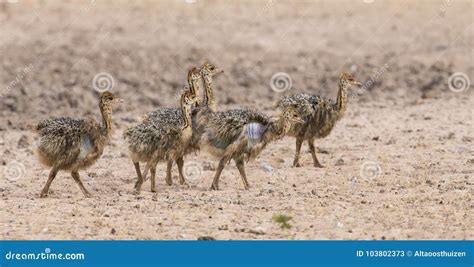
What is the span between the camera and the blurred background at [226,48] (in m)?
20.8

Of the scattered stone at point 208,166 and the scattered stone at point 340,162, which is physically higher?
the scattered stone at point 340,162

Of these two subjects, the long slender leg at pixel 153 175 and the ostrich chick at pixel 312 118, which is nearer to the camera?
the long slender leg at pixel 153 175

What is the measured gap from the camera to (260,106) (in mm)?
20125

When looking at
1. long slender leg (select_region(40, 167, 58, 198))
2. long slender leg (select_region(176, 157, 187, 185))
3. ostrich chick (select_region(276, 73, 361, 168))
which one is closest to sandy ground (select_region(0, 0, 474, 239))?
long slender leg (select_region(40, 167, 58, 198))

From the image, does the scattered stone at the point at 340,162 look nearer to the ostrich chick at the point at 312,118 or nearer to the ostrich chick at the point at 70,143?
the ostrich chick at the point at 312,118

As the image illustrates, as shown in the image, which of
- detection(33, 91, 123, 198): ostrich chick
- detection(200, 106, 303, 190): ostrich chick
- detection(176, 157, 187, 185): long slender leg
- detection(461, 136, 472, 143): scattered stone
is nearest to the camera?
detection(33, 91, 123, 198): ostrich chick

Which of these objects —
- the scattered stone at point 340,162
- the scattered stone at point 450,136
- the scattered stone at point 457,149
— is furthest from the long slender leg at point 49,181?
the scattered stone at point 450,136

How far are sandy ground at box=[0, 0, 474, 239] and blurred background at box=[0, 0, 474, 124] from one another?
0.05 m

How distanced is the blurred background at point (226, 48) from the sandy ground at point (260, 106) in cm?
5

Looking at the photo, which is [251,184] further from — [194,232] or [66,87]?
[66,87]

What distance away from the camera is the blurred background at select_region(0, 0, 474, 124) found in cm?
2077

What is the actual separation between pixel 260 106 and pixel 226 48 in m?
3.54

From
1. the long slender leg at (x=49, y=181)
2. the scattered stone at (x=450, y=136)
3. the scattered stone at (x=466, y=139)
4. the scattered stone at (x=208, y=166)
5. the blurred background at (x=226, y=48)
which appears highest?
the blurred background at (x=226, y=48)

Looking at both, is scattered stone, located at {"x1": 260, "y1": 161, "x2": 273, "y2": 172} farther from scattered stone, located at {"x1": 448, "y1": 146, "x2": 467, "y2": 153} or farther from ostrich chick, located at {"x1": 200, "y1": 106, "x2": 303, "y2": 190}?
scattered stone, located at {"x1": 448, "y1": 146, "x2": 467, "y2": 153}
